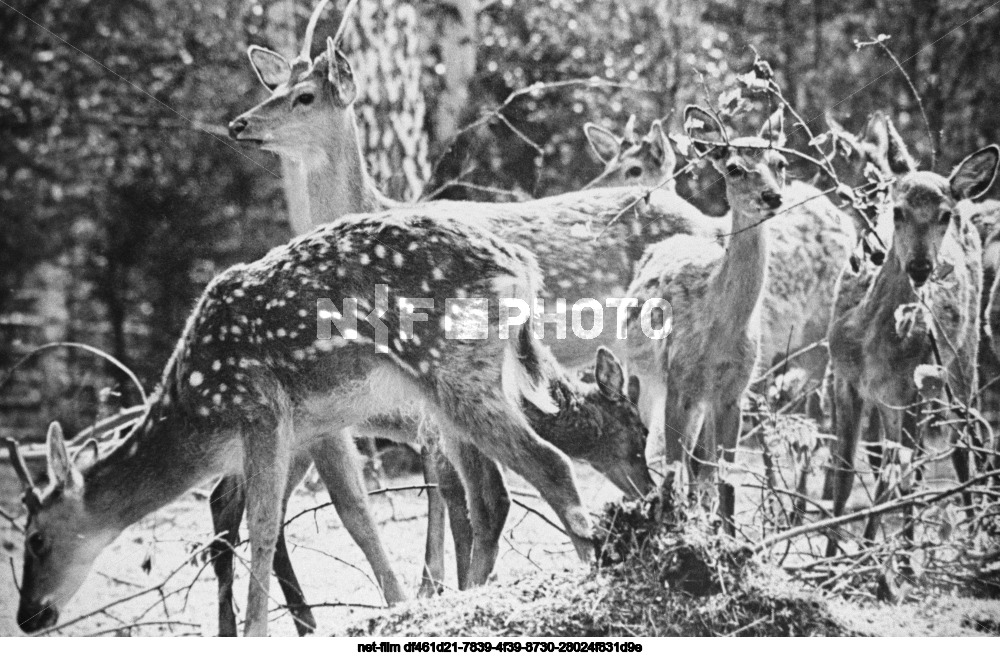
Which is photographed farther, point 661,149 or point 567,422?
point 661,149

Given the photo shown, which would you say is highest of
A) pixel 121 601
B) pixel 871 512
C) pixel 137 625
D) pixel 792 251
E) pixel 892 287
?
pixel 792 251

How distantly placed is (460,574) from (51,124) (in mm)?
2871

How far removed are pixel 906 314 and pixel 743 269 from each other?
0.63 m

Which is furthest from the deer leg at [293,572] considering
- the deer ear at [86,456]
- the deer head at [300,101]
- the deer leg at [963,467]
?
the deer leg at [963,467]

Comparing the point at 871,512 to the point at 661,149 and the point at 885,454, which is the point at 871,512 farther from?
the point at 661,149

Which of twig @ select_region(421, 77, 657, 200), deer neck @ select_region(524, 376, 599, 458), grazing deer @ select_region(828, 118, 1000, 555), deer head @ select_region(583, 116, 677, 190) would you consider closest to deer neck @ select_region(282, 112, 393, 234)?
twig @ select_region(421, 77, 657, 200)

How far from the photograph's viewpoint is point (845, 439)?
A: 4562 millimetres

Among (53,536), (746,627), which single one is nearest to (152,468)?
(53,536)

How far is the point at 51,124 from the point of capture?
5293 mm

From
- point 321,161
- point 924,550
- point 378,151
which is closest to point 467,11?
point 378,151

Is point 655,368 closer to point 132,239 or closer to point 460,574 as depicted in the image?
point 460,574

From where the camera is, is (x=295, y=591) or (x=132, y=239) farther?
(x=132, y=239)

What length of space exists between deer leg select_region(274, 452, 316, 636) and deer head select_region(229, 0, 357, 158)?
1.33 metres

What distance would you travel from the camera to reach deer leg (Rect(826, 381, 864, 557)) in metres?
4.48
